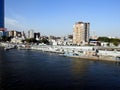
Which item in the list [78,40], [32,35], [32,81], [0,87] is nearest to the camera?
[0,87]

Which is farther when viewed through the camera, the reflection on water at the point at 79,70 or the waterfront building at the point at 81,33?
the waterfront building at the point at 81,33

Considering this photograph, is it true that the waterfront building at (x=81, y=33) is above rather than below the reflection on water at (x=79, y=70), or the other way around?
above

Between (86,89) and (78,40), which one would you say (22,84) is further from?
(78,40)

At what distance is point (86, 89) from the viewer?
15.9ft

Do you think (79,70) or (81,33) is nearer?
(79,70)

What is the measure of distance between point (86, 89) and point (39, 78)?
1.40 m

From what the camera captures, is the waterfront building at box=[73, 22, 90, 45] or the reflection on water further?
the waterfront building at box=[73, 22, 90, 45]

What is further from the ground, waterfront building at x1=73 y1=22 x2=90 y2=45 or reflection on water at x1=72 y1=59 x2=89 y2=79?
waterfront building at x1=73 y1=22 x2=90 y2=45

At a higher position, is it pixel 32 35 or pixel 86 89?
pixel 32 35

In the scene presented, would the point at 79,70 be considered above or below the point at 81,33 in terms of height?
below

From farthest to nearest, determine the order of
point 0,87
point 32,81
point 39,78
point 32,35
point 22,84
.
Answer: point 32,35
point 39,78
point 32,81
point 22,84
point 0,87

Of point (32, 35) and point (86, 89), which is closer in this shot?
point (86, 89)

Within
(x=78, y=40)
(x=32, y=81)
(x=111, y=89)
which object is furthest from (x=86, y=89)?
(x=78, y=40)

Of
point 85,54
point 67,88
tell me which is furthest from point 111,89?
point 85,54
